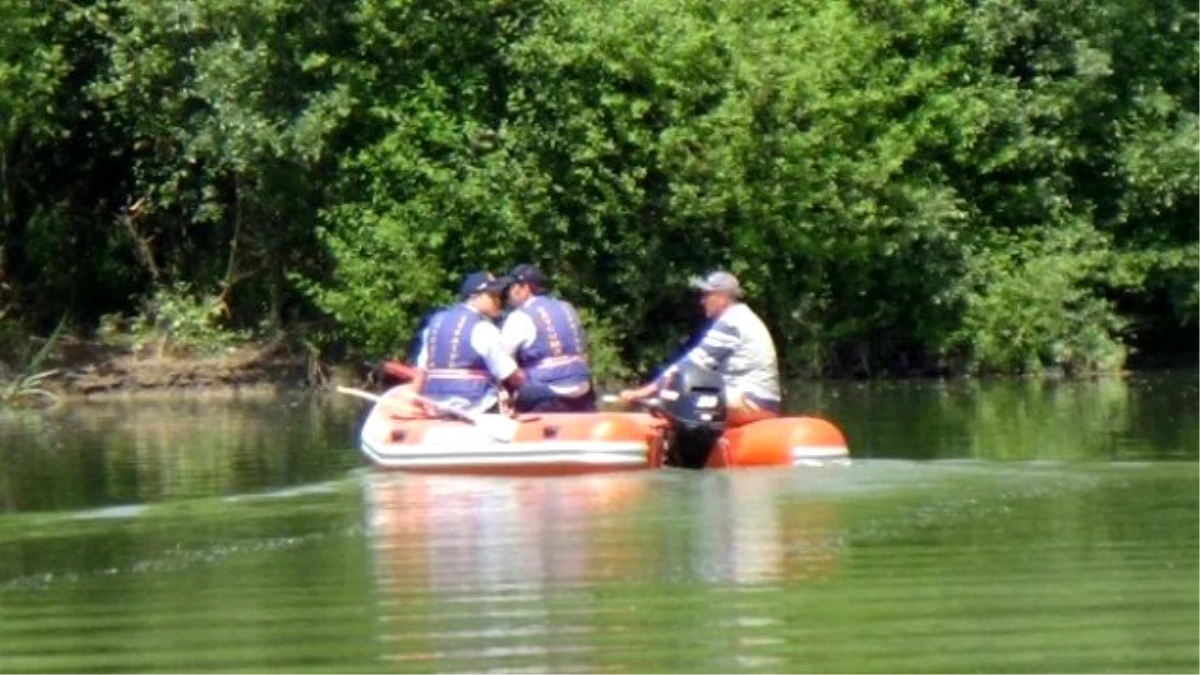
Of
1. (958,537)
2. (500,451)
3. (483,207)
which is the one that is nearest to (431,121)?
(483,207)

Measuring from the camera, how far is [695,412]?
19.2 meters

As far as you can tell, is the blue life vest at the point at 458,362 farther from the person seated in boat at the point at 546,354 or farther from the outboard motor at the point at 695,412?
the outboard motor at the point at 695,412

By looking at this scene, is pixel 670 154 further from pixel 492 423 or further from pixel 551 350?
pixel 492 423

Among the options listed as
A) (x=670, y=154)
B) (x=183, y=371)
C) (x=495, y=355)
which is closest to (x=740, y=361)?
(x=495, y=355)

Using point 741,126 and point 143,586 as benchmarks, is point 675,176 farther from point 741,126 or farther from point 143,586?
point 143,586

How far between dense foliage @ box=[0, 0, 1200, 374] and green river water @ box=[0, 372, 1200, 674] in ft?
30.9

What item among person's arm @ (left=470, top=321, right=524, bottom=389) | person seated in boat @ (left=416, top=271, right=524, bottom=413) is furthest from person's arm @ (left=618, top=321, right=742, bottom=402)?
person seated in boat @ (left=416, top=271, right=524, bottom=413)

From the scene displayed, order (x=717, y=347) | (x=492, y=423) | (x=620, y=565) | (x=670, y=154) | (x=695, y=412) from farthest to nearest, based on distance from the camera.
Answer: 1. (x=670, y=154)
2. (x=717, y=347)
3. (x=492, y=423)
4. (x=695, y=412)
5. (x=620, y=565)

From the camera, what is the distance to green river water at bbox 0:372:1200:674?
434 inches

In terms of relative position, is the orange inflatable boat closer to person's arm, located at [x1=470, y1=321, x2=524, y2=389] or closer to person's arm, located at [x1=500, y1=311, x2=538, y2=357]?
person's arm, located at [x1=470, y1=321, x2=524, y2=389]

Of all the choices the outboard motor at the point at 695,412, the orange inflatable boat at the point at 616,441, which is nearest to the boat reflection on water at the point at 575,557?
the orange inflatable boat at the point at 616,441

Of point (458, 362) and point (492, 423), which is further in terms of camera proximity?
point (458, 362)

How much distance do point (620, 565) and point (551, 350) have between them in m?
6.33

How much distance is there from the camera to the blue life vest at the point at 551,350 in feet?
65.4
